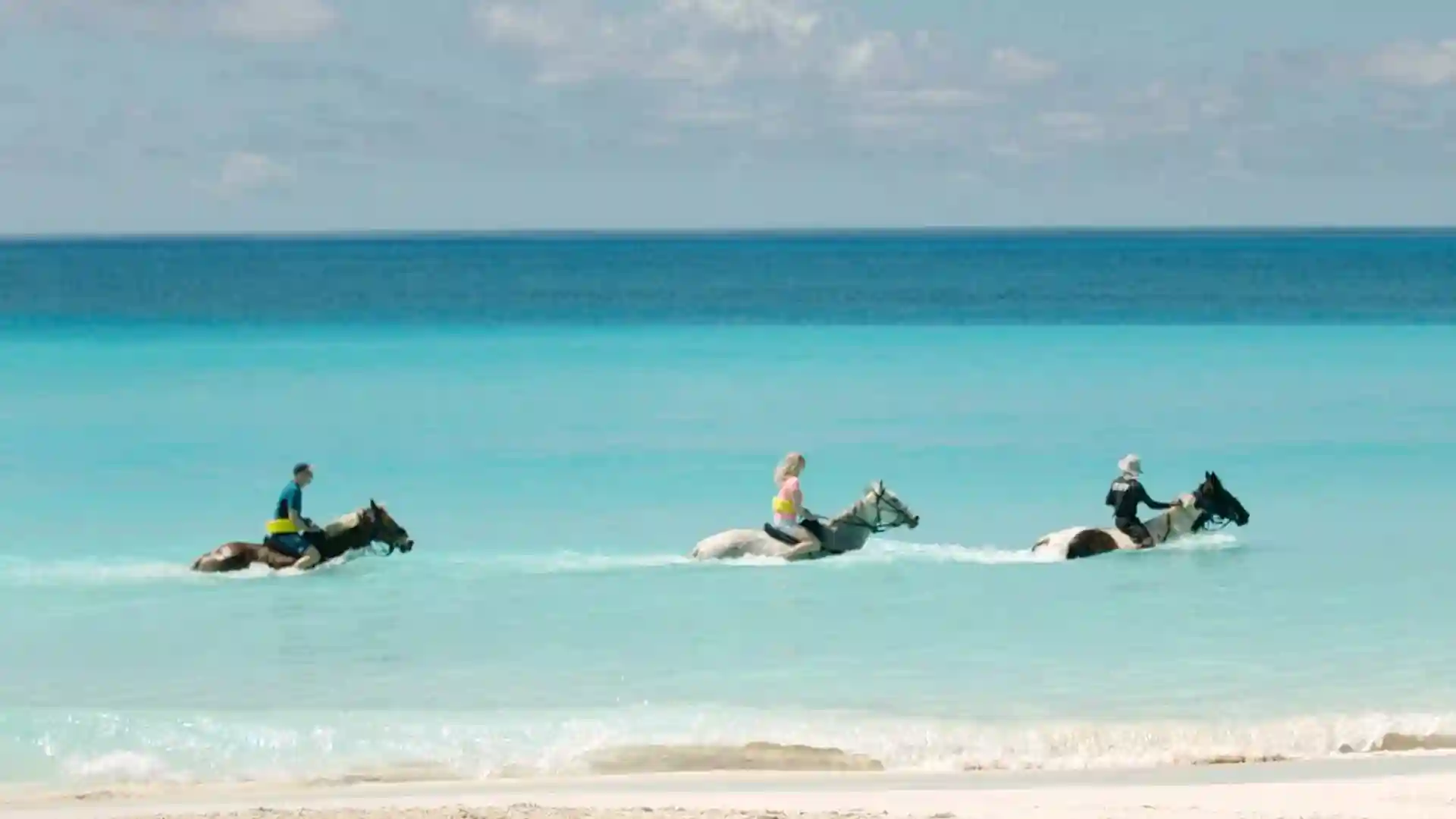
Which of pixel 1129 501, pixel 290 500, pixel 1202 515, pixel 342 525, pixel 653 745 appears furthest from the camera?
pixel 1202 515

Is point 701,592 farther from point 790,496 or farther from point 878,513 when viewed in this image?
point 878,513

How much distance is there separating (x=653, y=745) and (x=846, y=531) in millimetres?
7895

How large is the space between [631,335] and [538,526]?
45160 mm

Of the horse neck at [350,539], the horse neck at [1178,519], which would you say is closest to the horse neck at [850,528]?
the horse neck at [1178,519]

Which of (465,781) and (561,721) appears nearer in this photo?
(465,781)

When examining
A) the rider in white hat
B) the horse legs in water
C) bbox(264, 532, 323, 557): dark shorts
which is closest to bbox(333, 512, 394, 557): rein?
bbox(264, 532, 323, 557): dark shorts

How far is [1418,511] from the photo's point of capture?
26.1m

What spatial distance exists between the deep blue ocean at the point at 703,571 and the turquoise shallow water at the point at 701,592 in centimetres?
7

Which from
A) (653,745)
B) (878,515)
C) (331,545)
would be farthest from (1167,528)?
(653,745)

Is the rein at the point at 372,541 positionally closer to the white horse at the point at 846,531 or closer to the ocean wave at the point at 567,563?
the ocean wave at the point at 567,563

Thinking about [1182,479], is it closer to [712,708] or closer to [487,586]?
[487,586]

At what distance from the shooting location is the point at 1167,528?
22500 millimetres

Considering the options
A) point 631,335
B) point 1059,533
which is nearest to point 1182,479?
point 1059,533

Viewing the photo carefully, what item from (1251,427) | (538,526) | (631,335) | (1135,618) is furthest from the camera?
(631,335)
